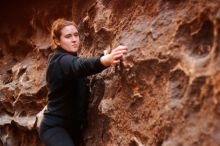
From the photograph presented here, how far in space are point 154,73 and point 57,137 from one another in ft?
2.10

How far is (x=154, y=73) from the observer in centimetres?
192

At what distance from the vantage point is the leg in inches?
84.8

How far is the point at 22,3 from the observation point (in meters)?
3.54

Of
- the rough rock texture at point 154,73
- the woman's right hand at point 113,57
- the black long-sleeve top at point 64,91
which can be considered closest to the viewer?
the rough rock texture at point 154,73

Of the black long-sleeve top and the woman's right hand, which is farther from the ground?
the woman's right hand

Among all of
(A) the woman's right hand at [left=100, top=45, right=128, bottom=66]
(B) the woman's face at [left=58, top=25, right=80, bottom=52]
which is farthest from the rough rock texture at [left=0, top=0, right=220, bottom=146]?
(B) the woman's face at [left=58, top=25, right=80, bottom=52]

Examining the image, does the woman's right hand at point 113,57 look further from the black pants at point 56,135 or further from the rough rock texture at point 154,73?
the black pants at point 56,135

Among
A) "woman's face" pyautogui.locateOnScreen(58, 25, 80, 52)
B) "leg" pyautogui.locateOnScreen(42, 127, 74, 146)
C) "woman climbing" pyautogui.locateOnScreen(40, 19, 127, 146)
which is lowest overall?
"leg" pyautogui.locateOnScreen(42, 127, 74, 146)

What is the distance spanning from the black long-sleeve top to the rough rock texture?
102mm

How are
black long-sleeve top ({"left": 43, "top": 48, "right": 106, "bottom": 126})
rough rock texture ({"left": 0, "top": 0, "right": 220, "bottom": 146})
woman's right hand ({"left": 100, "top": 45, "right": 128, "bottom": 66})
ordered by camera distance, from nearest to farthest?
rough rock texture ({"left": 0, "top": 0, "right": 220, "bottom": 146}) → woman's right hand ({"left": 100, "top": 45, "right": 128, "bottom": 66}) → black long-sleeve top ({"left": 43, "top": 48, "right": 106, "bottom": 126})

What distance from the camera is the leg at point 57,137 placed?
2154mm

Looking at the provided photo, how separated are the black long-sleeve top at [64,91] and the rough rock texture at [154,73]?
10 cm

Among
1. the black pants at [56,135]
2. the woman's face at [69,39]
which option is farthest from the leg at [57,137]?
the woman's face at [69,39]

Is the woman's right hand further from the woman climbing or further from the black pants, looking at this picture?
the black pants
